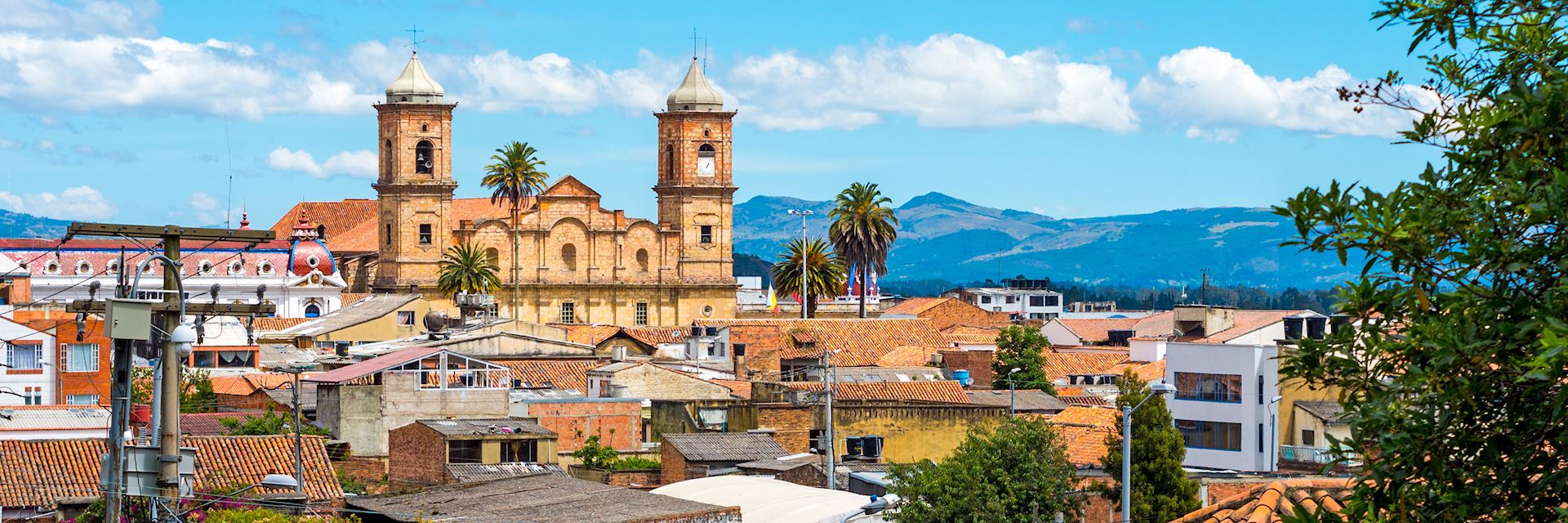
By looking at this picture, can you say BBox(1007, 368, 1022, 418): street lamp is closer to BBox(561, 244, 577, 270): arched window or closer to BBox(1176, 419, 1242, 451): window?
BBox(1176, 419, 1242, 451): window

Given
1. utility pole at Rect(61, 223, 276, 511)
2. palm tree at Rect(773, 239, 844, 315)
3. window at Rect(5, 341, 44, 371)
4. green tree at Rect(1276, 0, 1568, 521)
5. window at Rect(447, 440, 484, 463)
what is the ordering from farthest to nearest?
palm tree at Rect(773, 239, 844, 315) → window at Rect(5, 341, 44, 371) → window at Rect(447, 440, 484, 463) → utility pole at Rect(61, 223, 276, 511) → green tree at Rect(1276, 0, 1568, 521)

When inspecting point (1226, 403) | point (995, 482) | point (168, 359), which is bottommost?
point (995, 482)

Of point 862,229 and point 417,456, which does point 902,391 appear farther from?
point 862,229

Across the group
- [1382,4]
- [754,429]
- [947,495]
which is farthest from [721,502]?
[1382,4]

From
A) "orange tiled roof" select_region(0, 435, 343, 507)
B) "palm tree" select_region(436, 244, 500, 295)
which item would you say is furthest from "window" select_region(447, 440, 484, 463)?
"palm tree" select_region(436, 244, 500, 295)

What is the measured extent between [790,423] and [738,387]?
955 cm

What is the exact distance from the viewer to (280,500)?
3253 cm

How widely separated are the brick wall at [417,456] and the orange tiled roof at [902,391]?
39.9 feet

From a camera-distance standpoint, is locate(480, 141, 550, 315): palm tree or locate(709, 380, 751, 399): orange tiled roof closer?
locate(709, 380, 751, 399): orange tiled roof

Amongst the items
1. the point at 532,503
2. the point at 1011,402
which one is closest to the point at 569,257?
the point at 1011,402

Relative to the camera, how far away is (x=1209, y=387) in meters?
50.2

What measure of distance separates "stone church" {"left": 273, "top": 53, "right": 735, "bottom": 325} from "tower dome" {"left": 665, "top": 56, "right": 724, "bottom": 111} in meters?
0.08

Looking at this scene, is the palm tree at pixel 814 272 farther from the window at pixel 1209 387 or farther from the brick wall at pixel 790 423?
the brick wall at pixel 790 423

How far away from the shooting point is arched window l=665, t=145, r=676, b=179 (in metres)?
126
